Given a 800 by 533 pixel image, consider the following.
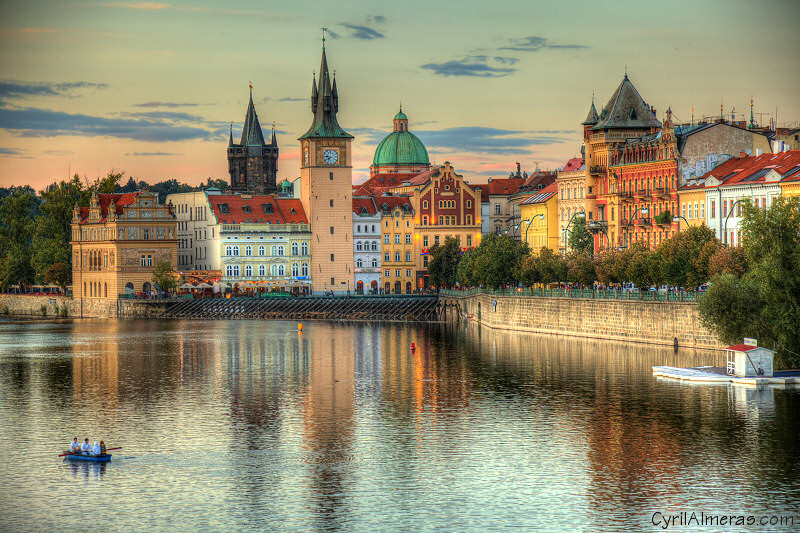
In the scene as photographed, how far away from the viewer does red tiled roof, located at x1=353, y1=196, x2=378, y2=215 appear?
19525 centimetres

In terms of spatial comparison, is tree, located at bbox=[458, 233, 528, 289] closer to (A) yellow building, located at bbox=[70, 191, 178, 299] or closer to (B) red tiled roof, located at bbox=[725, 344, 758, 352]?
(B) red tiled roof, located at bbox=[725, 344, 758, 352]

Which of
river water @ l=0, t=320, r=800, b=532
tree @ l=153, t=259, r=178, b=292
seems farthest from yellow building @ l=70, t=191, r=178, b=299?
river water @ l=0, t=320, r=800, b=532

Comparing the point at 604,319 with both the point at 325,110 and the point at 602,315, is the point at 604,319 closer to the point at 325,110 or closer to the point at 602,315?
the point at 602,315

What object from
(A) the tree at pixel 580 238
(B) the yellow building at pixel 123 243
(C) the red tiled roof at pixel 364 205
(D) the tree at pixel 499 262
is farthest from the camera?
(C) the red tiled roof at pixel 364 205

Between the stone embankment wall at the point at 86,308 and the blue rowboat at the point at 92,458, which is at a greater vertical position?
the stone embankment wall at the point at 86,308

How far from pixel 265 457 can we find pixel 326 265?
437 ft

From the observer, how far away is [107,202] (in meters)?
192

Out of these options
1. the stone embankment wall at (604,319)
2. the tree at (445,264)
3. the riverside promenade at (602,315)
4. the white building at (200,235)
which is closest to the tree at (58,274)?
the white building at (200,235)

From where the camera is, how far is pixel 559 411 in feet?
238

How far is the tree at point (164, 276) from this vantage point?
181000mm

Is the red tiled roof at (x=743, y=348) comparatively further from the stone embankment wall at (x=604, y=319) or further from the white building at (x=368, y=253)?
A: the white building at (x=368, y=253)

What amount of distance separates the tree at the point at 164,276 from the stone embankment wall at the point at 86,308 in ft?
14.6

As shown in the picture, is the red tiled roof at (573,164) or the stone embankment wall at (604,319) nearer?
the stone embankment wall at (604,319)

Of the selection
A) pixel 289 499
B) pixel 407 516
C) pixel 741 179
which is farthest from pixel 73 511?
pixel 741 179
